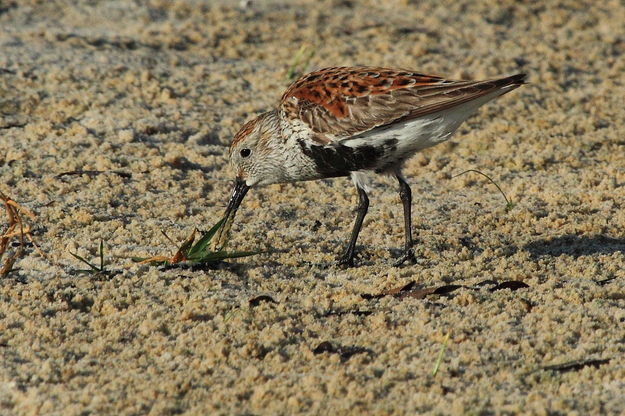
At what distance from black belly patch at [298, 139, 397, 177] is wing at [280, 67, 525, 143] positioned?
0.09 meters

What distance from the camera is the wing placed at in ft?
17.2

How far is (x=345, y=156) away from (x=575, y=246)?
5.00 ft

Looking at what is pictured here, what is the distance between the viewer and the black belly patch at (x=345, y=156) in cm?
543

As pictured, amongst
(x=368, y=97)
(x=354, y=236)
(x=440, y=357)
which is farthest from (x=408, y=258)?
(x=440, y=357)

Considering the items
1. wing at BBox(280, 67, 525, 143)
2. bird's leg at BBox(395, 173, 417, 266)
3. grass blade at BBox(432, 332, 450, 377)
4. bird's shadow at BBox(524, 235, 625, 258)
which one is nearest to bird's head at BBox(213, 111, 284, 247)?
wing at BBox(280, 67, 525, 143)

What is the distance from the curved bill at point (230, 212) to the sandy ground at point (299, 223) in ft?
Answer: 0.38

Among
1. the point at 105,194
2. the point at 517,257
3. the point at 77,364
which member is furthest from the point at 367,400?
the point at 105,194

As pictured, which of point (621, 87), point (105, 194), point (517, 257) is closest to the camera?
point (517, 257)

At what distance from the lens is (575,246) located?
5.60 meters

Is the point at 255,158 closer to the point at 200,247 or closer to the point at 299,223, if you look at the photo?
the point at 299,223

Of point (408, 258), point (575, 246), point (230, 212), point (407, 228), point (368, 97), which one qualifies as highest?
point (368, 97)

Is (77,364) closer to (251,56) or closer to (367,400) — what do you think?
(367,400)

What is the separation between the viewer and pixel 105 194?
6066 millimetres

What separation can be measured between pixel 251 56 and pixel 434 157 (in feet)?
7.70
